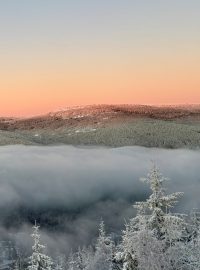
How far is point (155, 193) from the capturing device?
2894 centimetres

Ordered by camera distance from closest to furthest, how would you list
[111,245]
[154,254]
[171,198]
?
1. [154,254]
2. [171,198]
3. [111,245]

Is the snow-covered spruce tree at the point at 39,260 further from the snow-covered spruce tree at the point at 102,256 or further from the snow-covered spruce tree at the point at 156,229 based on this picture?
the snow-covered spruce tree at the point at 156,229

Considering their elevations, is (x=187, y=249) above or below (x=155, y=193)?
below

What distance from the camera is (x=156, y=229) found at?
28578 mm

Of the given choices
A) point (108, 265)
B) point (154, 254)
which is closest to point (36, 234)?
point (108, 265)

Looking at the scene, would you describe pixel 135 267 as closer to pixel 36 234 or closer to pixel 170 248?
pixel 170 248

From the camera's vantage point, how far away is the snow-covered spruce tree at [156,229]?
26500mm

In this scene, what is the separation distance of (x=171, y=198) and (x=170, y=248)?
8.75ft

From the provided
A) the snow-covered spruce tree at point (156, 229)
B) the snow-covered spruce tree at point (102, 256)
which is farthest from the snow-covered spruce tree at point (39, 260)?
the snow-covered spruce tree at point (156, 229)

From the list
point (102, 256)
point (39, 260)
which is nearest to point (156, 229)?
point (102, 256)

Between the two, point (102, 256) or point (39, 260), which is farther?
point (102, 256)

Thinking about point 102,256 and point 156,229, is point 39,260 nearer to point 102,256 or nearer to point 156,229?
point 102,256

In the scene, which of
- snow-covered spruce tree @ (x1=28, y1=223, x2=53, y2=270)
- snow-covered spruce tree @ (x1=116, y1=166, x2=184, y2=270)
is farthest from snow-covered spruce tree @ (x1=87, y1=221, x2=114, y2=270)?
snow-covered spruce tree @ (x1=116, y1=166, x2=184, y2=270)

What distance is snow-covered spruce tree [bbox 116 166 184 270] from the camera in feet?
86.9
